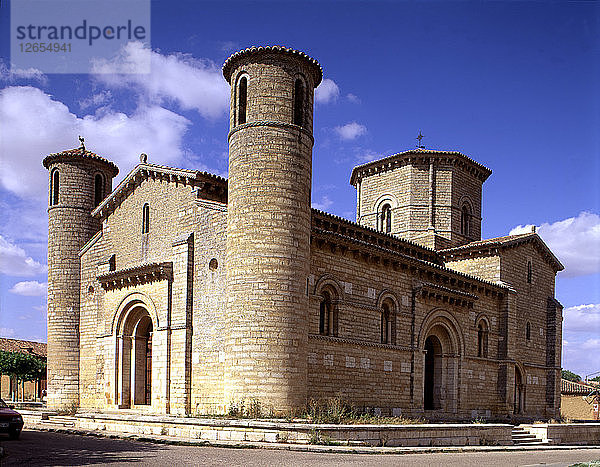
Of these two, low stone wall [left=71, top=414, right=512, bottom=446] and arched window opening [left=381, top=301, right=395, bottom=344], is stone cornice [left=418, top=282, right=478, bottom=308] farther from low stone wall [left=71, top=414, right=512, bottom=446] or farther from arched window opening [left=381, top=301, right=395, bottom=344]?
low stone wall [left=71, top=414, right=512, bottom=446]

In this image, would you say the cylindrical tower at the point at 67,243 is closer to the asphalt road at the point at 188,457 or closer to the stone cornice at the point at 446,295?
the asphalt road at the point at 188,457

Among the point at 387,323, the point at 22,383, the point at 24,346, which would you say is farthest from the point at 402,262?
the point at 24,346

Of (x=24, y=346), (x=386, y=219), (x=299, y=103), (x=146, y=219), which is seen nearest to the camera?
(x=299, y=103)

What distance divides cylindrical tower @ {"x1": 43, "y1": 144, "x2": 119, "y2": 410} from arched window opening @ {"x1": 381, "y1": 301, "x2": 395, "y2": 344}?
13037 millimetres

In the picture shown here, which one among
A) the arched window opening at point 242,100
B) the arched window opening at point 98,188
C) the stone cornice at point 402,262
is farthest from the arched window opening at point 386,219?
the arched window opening at point 242,100

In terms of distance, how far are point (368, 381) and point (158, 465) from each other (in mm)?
12290

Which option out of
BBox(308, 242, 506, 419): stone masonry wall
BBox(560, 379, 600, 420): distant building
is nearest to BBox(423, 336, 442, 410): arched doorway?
BBox(308, 242, 506, 419): stone masonry wall

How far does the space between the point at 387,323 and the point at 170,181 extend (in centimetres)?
972

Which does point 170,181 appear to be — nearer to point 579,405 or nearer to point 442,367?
point 442,367

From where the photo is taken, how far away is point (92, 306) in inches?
1040

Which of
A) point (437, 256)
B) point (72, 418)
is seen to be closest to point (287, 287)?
point (72, 418)

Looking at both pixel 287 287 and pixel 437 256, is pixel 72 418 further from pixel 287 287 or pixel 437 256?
pixel 437 256

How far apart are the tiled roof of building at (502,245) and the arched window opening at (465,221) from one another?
2.70 meters

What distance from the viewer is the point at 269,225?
19469 mm
